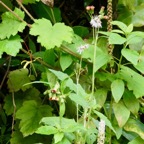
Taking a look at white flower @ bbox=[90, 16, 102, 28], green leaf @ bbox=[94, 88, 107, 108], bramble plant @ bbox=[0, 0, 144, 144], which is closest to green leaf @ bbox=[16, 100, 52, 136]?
bramble plant @ bbox=[0, 0, 144, 144]

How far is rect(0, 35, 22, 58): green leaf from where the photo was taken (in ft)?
4.69

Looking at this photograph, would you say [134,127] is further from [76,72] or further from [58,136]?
[58,136]

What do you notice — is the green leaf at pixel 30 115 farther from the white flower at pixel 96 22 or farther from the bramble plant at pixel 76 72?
the white flower at pixel 96 22

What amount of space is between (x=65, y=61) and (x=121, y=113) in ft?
0.89

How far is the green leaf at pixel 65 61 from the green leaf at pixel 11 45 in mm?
156

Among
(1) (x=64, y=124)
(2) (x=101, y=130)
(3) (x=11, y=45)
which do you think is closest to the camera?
(2) (x=101, y=130)

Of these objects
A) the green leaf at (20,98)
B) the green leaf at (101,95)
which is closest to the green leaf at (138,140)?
the green leaf at (101,95)

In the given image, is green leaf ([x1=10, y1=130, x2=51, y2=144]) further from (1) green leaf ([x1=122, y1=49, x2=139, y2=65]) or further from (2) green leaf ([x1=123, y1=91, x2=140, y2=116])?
(1) green leaf ([x1=122, y1=49, x2=139, y2=65])

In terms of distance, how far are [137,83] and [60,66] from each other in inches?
11.5

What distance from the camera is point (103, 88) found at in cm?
155

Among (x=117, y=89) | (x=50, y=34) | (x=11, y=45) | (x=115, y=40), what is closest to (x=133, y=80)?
(x=117, y=89)

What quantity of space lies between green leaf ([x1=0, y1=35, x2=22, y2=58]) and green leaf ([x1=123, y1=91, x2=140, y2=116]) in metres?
0.42

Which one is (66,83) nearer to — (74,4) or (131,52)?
(131,52)

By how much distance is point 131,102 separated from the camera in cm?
153
